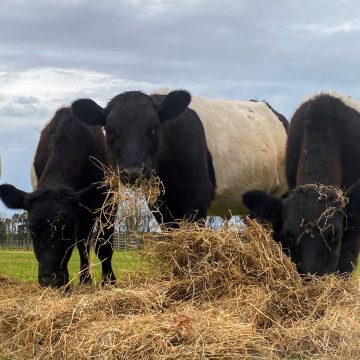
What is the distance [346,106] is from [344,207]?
7.34ft

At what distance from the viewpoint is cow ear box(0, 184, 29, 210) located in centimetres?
871

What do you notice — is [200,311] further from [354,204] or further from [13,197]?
[13,197]

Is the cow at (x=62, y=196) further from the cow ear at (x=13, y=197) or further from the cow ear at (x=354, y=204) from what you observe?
the cow ear at (x=354, y=204)

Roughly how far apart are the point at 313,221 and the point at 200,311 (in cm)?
177

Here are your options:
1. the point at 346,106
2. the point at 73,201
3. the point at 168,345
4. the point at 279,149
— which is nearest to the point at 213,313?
the point at 168,345

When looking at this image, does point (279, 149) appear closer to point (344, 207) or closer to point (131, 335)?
point (344, 207)

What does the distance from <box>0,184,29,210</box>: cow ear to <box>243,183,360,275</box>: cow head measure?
112 inches

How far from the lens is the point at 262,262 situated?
6.98 m

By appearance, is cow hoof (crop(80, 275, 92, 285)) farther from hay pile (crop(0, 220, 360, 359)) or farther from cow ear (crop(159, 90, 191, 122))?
cow ear (crop(159, 90, 191, 122))

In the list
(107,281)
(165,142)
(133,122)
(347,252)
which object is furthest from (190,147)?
(347,252)

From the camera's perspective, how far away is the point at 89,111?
9.08 m

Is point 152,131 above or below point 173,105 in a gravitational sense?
below

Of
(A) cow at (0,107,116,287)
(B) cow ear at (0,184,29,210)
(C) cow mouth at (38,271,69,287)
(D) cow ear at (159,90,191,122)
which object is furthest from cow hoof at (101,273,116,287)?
(D) cow ear at (159,90,191,122)

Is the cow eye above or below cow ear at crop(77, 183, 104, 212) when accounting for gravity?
above
